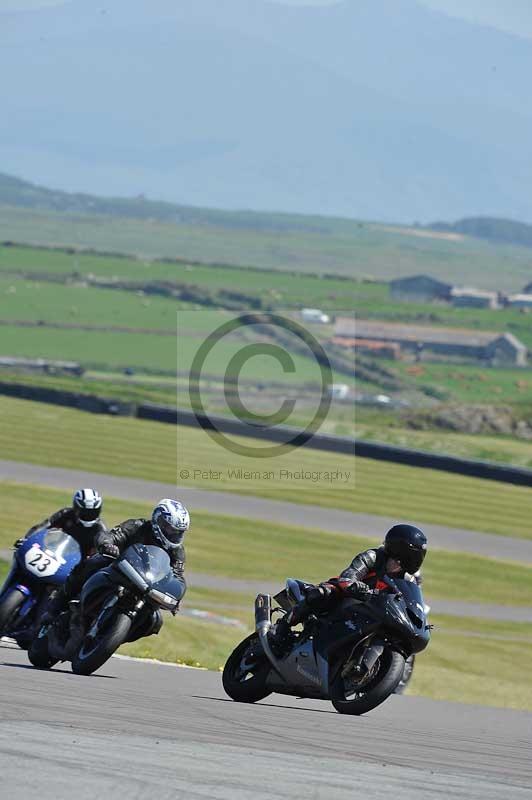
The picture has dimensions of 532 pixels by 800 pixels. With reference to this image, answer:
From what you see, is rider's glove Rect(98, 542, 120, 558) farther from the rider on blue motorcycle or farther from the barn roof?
the barn roof

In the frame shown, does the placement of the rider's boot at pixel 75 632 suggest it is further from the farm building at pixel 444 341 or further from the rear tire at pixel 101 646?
the farm building at pixel 444 341

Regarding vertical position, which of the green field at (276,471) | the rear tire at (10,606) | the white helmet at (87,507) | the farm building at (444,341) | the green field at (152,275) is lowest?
the green field at (276,471)

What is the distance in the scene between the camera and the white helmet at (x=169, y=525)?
39.3ft

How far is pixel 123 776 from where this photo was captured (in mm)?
6465

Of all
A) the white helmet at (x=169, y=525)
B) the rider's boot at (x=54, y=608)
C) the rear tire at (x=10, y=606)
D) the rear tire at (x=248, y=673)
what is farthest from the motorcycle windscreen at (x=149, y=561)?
the rear tire at (x=10, y=606)

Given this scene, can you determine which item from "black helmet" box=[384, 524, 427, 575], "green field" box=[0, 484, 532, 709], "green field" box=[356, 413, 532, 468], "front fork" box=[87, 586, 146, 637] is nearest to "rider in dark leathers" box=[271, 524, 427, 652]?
"black helmet" box=[384, 524, 427, 575]

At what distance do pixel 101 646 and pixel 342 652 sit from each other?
214 centimetres

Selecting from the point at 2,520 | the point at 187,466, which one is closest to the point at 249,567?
the point at 2,520

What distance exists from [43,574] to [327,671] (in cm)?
395

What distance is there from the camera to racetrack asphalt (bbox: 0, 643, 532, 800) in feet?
21.1

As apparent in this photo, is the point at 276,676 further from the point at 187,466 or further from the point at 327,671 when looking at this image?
the point at 187,466

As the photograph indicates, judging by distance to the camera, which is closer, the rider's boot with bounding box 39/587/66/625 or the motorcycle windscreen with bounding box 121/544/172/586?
the motorcycle windscreen with bounding box 121/544/172/586

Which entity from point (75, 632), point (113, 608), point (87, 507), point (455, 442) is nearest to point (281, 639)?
point (113, 608)

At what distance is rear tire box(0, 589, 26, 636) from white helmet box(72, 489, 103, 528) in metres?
0.91
